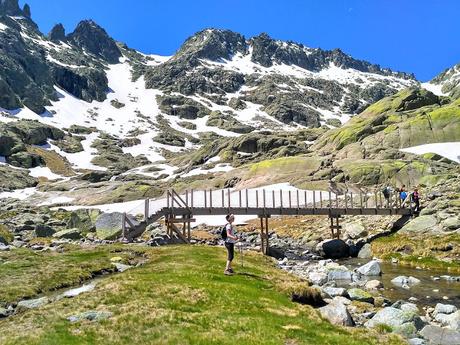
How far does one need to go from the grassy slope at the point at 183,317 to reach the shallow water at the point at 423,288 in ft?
32.3

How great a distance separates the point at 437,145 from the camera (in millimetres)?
130625

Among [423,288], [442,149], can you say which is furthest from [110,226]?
[442,149]

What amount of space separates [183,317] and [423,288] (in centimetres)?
2270

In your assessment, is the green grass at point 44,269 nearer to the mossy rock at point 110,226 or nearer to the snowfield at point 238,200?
the mossy rock at point 110,226

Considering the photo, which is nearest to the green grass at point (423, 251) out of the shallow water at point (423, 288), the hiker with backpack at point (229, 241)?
the shallow water at point (423, 288)

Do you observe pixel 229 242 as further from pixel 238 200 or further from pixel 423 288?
pixel 238 200

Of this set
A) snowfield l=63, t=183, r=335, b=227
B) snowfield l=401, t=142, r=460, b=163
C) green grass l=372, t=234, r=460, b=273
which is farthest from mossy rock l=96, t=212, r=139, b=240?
snowfield l=401, t=142, r=460, b=163

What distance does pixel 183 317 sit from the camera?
59.1ft

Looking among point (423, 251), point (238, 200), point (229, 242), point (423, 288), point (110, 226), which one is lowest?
point (423, 288)

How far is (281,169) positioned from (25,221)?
77256 mm

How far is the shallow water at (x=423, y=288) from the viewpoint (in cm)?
3004

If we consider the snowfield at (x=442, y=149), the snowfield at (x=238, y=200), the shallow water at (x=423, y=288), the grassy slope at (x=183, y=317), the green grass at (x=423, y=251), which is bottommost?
the shallow water at (x=423, y=288)

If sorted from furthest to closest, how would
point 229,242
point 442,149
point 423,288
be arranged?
point 442,149 → point 423,288 → point 229,242

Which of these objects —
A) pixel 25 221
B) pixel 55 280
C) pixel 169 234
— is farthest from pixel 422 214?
pixel 25 221
